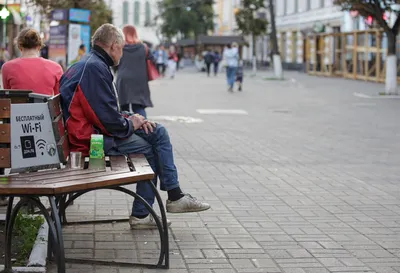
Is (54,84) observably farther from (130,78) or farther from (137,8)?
(137,8)

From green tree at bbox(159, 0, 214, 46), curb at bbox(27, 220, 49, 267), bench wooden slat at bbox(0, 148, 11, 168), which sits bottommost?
curb at bbox(27, 220, 49, 267)

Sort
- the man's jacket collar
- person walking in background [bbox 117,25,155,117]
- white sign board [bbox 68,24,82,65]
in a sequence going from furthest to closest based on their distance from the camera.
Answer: white sign board [bbox 68,24,82,65] → person walking in background [bbox 117,25,155,117] → the man's jacket collar

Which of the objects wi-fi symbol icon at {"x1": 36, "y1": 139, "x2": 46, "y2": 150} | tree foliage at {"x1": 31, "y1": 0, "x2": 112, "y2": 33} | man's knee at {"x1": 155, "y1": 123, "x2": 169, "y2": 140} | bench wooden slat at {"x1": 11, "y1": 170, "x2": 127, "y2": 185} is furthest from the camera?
tree foliage at {"x1": 31, "y1": 0, "x2": 112, "y2": 33}

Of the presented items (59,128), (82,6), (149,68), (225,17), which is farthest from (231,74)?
(225,17)

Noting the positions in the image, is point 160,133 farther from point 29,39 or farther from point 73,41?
point 73,41

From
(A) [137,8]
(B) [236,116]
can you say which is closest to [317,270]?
(B) [236,116]

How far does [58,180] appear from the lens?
16.3ft

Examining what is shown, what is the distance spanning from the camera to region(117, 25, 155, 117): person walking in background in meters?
10.8

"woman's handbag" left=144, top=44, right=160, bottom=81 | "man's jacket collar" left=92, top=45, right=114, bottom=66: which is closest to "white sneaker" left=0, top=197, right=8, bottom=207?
"man's jacket collar" left=92, top=45, right=114, bottom=66

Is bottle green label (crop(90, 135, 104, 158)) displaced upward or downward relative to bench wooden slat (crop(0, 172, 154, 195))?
upward

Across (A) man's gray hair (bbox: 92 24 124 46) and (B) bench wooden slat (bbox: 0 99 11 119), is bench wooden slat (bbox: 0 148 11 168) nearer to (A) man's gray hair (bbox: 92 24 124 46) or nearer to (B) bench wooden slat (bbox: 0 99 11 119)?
(B) bench wooden slat (bbox: 0 99 11 119)

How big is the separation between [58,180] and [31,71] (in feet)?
8.46

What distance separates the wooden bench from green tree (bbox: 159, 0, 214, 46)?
7417 centimetres

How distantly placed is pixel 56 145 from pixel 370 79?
3285cm
